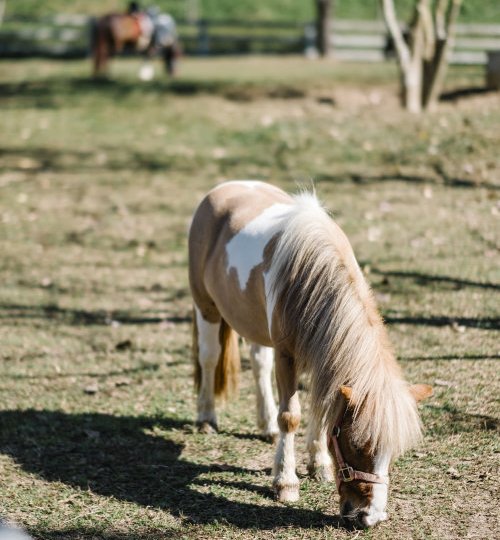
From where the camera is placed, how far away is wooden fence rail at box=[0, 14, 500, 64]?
21219mm

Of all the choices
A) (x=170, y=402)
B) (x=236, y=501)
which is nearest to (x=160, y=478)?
(x=236, y=501)

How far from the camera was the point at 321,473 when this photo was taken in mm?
5082

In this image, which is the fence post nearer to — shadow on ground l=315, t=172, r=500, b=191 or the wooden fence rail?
shadow on ground l=315, t=172, r=500, b=191

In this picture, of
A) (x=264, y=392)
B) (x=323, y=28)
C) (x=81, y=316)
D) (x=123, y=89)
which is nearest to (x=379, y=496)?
(x=264, y=392)

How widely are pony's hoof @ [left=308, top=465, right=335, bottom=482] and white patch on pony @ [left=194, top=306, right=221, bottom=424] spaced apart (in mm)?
1066

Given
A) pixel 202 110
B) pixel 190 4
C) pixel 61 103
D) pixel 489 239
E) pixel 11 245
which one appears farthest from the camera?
pixel 190 4

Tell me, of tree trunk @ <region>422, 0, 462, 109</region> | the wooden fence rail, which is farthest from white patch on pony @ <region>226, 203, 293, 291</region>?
the wooden fence rail

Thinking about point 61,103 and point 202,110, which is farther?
point 61,103

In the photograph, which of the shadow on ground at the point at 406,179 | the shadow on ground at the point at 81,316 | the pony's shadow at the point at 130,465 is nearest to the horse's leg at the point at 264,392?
the pony's shadow at the point at 130,465

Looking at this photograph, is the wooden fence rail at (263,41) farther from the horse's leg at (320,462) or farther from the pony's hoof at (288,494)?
the pony's hoof at (288,494)

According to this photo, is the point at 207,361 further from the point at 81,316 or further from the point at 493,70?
the point at 493,70

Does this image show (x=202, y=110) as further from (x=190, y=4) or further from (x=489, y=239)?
(x=190, y=4)

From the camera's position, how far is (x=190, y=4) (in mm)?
32969

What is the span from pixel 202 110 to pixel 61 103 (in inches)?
138
